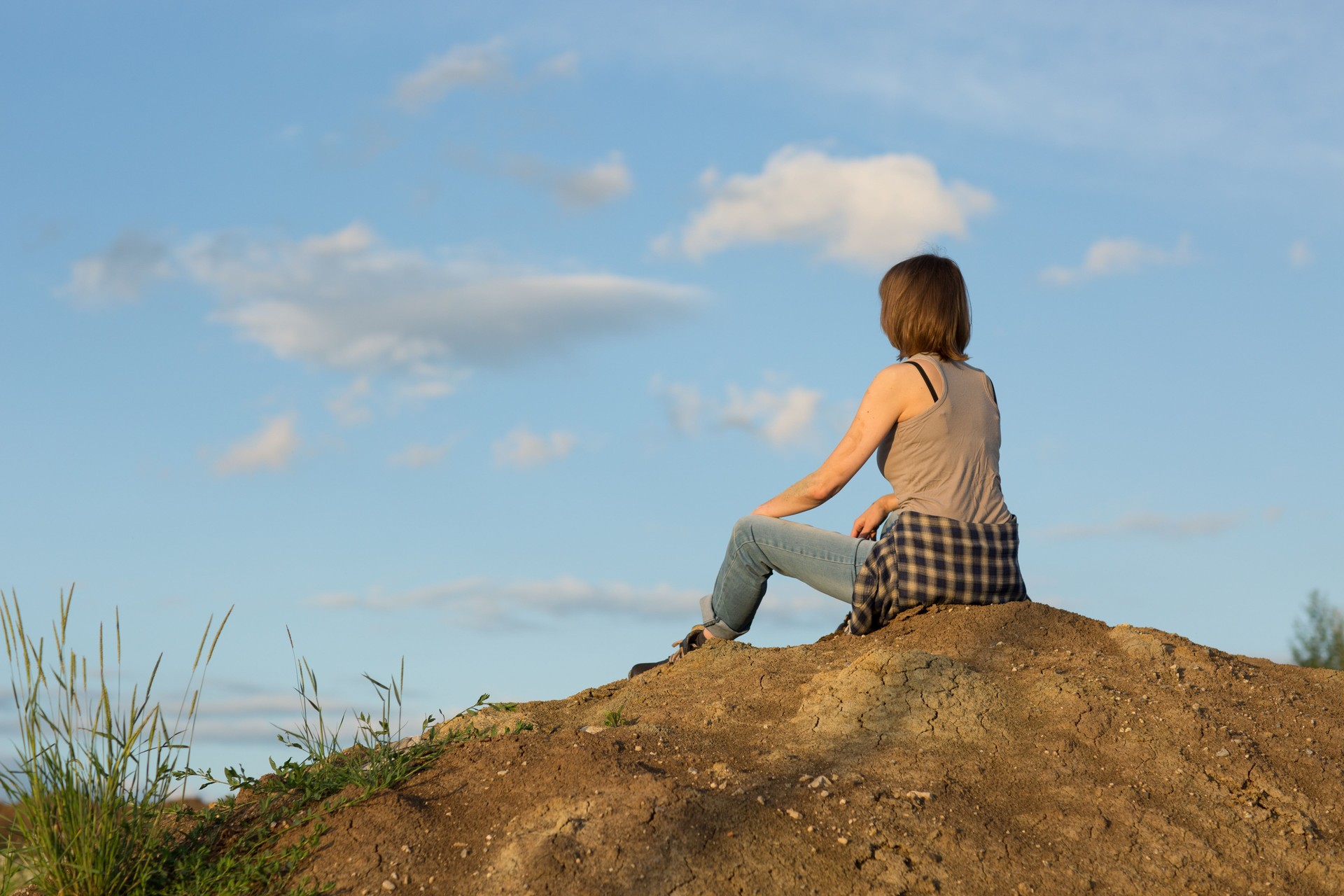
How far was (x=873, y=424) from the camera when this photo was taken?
5641 mm

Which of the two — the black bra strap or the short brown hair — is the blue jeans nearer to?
the black bra strap

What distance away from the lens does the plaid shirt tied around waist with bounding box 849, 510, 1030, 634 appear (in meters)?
5.61

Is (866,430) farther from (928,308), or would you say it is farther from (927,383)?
(928,308)

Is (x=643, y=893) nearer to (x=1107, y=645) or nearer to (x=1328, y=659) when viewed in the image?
(x=1107, y=645)

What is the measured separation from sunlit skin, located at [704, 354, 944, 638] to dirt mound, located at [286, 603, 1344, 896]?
81cm

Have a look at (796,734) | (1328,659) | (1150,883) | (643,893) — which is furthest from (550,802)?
(1328,659)

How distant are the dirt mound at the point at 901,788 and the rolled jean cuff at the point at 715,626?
57cm

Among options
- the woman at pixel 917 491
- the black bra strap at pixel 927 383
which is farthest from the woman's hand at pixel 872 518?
the black bra strap at pixel 927 383

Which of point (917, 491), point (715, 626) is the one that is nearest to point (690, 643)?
point (715, 626)

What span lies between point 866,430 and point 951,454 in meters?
0.42

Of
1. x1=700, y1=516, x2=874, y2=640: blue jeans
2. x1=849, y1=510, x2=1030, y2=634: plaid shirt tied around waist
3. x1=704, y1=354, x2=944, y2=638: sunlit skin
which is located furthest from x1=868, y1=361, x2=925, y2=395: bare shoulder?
x1=700, y1=516, x2=874, y2=640: blue jeans

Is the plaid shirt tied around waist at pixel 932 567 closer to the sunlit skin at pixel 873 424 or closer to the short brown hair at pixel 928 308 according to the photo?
the sunlit skin at pixel 873 424

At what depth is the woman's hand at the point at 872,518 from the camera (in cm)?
600

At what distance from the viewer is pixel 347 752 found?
4887 millimetres
